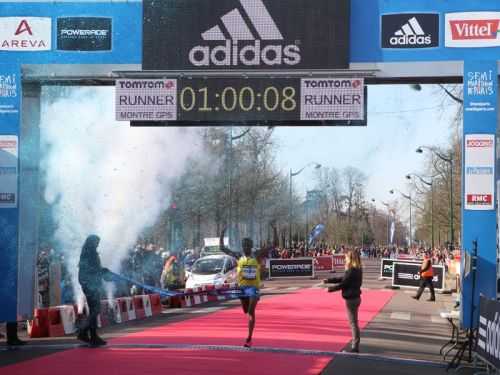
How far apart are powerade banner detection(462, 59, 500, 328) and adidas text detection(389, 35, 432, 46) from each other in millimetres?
1011

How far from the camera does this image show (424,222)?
2921 inches

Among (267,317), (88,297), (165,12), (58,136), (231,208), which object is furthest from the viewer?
(231,208)

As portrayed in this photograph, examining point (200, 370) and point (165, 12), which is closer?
point (200, 370)

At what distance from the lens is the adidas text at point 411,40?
15.1 meters

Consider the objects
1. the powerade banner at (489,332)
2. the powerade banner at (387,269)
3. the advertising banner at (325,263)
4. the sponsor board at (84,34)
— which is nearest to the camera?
the powerade banner at (489,332)

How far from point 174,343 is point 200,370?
11.3ft

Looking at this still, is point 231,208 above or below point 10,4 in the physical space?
below

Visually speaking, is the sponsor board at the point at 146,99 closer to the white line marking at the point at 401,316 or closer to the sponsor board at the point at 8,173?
the sponsor board at the point at 8,173

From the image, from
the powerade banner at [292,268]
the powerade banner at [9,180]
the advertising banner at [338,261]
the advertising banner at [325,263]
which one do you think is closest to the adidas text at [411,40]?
the powerade banner at [9,180]

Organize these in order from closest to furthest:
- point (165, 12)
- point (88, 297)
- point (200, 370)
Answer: point (200, 370), point (88, 297), point (165, 12)

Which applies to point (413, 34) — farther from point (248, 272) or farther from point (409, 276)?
point (409, 276)

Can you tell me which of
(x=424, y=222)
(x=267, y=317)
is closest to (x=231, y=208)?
(x=267, y=317)

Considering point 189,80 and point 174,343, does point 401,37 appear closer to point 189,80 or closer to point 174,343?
point 189,80

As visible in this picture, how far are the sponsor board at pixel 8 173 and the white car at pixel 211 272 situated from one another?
A: 17.2 metres
